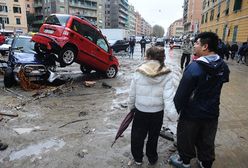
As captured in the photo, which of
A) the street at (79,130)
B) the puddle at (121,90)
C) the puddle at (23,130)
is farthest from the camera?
the puddle at (121,90)

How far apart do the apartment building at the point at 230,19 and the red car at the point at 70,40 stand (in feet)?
55.2

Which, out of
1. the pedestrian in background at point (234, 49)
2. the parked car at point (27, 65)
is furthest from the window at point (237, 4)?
the parked car at point (27, 65)

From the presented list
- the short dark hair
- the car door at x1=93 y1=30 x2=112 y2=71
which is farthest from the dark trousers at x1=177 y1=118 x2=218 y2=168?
the car door at x1=93 y1=30 x2=112 y2=71

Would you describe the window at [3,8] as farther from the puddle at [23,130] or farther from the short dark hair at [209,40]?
the short dark hair at [209,40]

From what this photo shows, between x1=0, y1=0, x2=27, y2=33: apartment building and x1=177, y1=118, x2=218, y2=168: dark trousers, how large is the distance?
6225cm

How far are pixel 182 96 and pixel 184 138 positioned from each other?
0.66 metres

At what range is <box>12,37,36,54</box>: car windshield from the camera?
9461 millimetres

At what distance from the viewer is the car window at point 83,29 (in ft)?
28.7

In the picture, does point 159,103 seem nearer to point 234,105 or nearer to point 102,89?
point 234,105

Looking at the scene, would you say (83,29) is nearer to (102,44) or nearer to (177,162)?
(102,44)

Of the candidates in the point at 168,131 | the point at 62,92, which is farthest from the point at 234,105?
the point at 62,92

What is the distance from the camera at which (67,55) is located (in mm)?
8570

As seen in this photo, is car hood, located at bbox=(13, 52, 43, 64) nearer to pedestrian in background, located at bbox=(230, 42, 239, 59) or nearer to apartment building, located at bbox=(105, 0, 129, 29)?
pedestrian in background, located at bbox=(230, 42, 239, 59)

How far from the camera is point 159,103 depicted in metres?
3.12
